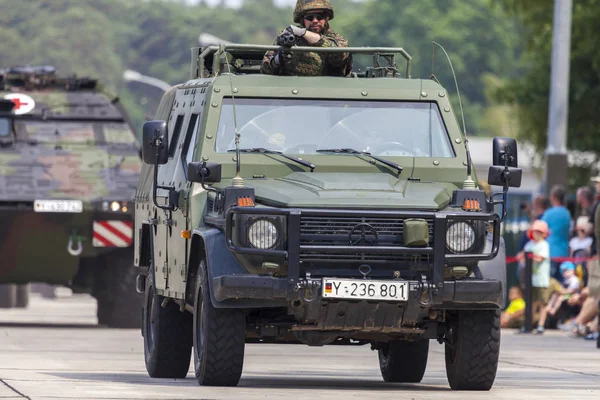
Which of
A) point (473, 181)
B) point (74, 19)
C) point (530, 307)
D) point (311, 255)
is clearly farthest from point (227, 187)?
point (74, 19)

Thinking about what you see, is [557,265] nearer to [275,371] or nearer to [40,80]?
[40,80]

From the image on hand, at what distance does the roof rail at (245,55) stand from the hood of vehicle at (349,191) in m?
1.23

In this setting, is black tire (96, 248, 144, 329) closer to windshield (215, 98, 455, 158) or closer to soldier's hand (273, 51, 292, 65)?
soldier's hand (273, 51, 292, 65)

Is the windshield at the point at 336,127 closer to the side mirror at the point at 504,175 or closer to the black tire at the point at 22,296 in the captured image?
the side mirror at the point at 504,175

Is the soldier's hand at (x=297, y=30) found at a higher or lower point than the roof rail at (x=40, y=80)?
higher

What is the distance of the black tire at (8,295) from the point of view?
95.6 feet

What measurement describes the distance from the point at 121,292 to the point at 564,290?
205 inches

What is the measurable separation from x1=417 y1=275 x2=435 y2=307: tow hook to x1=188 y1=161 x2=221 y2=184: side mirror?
1536mm

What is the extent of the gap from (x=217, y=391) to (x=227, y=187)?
126 centimetres

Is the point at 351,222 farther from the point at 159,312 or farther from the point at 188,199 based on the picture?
the point at 159,312

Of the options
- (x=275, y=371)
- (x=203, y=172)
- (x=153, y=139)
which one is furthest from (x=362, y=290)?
(x=275, y=371)

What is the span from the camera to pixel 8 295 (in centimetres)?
2930

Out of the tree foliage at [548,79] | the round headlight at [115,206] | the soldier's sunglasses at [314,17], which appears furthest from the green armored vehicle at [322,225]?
the tree foliage at [548,79]

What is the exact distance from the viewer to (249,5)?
186500mm
